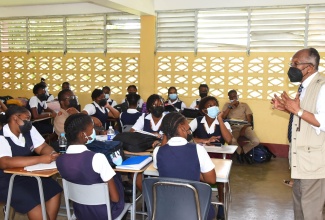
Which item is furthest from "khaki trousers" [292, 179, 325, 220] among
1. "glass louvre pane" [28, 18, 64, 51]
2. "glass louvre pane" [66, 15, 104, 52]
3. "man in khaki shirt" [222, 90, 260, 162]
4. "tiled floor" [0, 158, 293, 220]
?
"glass louvre pane" [28, 18, 64, 51]

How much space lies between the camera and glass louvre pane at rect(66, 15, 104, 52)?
7.99m

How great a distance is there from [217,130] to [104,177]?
197cm

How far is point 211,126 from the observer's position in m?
4.30

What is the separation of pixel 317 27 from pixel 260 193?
3.47m

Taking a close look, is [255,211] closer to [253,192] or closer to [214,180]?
[253,192]

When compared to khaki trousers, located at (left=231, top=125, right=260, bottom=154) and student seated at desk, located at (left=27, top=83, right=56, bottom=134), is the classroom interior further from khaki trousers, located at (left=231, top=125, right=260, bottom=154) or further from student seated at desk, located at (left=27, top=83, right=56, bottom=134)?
student seated at desk, located at (left=27, top=83, right=56, bottom=134)

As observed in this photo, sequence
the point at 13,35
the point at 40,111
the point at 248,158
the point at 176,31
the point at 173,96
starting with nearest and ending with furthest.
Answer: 1. the point at 248,158
2. the point at 40,111
3. the point at 173,96
4. the point at 176,31
5. the point at 13,35

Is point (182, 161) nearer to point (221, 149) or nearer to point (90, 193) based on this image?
point (90, 193)

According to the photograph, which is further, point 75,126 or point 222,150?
point 222,150

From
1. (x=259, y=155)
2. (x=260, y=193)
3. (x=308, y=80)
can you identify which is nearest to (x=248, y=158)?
(x=259, y=155)

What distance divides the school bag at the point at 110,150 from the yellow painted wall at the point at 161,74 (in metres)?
4.27

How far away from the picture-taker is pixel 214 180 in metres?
2.79

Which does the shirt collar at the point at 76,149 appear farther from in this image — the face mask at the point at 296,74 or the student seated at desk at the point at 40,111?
the student seated at desk at the point at 40,111

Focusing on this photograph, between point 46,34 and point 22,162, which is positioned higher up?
point 46,34
